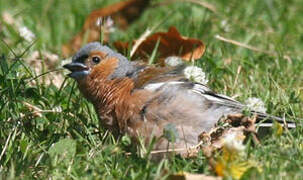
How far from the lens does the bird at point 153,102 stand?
4.77m

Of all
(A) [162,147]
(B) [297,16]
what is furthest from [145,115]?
(B) [297,16]

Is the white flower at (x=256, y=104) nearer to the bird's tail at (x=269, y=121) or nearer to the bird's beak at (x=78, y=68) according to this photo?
the bird's tail at (x=269, y=121)

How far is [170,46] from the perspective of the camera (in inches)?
256

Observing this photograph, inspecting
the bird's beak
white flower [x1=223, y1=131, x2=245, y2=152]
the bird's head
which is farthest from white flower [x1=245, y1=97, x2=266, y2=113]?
the bird's beak

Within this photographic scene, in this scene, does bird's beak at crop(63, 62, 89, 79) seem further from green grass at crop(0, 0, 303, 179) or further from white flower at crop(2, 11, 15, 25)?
white flower at crop(2, 11, 15, 25)

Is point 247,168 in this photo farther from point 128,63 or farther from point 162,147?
point 128,63

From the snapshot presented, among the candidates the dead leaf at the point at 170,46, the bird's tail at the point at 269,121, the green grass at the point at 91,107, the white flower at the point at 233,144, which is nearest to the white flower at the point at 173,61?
the dead leaf at the point at 170,46

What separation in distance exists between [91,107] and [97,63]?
46 cm

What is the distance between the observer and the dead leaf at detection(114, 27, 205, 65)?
6277 millimetres

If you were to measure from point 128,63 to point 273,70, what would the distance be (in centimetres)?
159

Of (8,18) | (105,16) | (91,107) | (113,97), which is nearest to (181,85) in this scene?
(113,97)

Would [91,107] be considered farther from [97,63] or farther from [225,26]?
[225,26]

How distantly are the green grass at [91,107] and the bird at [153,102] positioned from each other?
172 millimetres

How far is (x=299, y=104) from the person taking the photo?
544 centimetres
